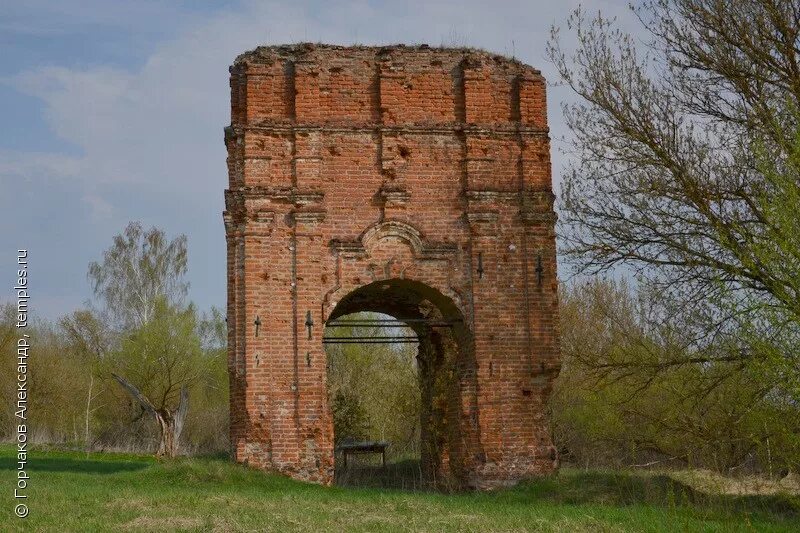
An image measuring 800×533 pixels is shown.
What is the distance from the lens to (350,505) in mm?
11469

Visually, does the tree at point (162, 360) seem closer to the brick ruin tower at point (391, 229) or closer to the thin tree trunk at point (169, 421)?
the thin tree trunk at point (169, 421)

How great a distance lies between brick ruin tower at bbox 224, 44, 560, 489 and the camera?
558 inches

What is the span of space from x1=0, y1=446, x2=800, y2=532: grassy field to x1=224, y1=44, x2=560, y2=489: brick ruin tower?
0.99 metres

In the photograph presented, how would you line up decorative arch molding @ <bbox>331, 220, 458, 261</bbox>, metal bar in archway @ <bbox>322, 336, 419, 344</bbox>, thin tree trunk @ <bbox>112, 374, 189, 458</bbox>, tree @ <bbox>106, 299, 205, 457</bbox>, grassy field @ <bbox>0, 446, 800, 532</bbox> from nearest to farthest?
grassy field @ <bbox>0, 446, 800, 532</bbox>
decorative arch molding @ <bbox>331, 220, 458, 261</bbox>
metal bar in archway @ <bbox>322, 336, 419, 344</bbox>
thin tree trunk @ <bbox>112, 374, 189, 458</bbox>
tree @ <bbox>106, 299, 205, 457</bbox>

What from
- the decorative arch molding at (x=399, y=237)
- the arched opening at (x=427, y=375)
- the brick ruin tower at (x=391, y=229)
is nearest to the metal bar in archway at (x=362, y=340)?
the arched opening at (x=427, y=375)

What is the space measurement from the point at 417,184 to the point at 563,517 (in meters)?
5.97

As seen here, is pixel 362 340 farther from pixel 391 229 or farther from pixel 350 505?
pixel 350 505

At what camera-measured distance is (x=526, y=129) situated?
594 inches

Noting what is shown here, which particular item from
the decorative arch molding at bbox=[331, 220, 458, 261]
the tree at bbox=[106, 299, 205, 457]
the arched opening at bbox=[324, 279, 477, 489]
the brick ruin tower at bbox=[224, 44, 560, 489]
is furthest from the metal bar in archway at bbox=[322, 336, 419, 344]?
the tree at bbox=[106, 299, 205, 457]

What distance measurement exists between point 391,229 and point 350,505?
→ 448cm

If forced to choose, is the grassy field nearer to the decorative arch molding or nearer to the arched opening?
the arched opening

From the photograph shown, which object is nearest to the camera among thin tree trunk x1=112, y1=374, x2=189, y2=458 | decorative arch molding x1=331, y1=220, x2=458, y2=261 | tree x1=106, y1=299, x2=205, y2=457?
decorative arch molding x1=331, y1=220, x2=458, y2=261

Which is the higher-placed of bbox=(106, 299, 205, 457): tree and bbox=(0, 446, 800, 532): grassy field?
bbox=(106, 299, 205, 457): tree

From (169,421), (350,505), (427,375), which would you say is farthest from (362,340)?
(169,421)
